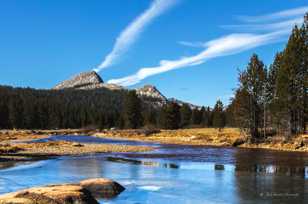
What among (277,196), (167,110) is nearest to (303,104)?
(277,196)

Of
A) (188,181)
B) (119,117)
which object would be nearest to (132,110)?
(119,117)

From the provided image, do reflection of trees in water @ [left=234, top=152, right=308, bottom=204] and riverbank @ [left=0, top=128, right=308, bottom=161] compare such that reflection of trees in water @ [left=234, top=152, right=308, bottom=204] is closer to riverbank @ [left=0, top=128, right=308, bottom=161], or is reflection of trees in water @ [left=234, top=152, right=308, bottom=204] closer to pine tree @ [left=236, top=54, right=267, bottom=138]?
riverbank @ [left=0, top=128, right=308, bottom=161]

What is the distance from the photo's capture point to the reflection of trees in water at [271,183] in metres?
20.1

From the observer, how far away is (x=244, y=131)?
79000 mm

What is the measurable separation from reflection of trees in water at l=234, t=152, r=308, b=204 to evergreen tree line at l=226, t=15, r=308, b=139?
36.0 metres

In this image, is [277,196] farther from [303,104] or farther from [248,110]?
[248,110]

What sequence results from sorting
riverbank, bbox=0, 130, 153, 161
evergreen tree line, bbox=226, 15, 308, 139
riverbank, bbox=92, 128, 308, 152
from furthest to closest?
evergreen tree line, bbox=226, 15, 308, 139 < riverbank, bbox=92, 128, 308, 152 < riverbank, bbox=0, 130, 153, 161

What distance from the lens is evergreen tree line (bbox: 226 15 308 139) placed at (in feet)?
235

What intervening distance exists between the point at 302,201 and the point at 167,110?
121952 mm

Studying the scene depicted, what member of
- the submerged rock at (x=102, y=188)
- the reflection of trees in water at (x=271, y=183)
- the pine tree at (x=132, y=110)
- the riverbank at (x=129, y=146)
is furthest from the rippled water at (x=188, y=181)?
the pine tree at (x=132, y=110)

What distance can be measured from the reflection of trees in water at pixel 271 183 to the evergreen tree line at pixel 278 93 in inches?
1416

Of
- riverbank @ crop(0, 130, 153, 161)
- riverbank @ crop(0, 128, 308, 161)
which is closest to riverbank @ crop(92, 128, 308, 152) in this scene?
riverbank @ crop(0, 128, 308, 161)

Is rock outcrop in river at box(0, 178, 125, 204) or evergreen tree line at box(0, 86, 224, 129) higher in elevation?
evergreen tree line at box(0, 86, 224, 129)

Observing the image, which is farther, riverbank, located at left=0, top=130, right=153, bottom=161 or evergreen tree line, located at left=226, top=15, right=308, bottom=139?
evergreen tree line, located at left=226, top=15, right=308, bottom=139
